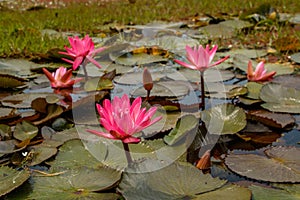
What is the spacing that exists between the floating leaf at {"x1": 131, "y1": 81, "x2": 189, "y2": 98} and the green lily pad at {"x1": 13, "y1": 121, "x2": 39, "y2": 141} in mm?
480

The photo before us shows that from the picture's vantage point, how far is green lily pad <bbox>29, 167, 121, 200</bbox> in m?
0.87

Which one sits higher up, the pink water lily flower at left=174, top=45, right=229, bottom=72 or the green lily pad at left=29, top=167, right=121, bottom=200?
the pink water lily flower at left=174, top=45, right=229, bottom=72

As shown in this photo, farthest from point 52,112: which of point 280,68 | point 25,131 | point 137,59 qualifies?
point 280,68

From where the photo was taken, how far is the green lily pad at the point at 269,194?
0.83 meters

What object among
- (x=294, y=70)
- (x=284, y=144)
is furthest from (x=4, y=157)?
(x=294, y=70)

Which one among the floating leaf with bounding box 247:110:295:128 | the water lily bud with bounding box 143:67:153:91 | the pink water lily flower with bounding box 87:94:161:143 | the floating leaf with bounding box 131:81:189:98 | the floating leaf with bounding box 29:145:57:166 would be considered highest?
the pink water lily flower with bounding box 87:94:161:143

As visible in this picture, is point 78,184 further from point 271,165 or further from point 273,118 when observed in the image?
point 273,118

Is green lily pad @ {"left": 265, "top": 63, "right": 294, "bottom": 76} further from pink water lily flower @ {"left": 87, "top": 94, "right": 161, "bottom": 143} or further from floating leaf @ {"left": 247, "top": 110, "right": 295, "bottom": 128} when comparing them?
pink water lily flower @ {"left": 87, "top": 94, "right": 161, "bottom": 143}

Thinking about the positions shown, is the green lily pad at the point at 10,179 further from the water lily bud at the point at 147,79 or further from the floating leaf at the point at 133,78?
the floating leaf at the point at 133,78

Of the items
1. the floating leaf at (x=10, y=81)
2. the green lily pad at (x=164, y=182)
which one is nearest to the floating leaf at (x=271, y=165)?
the green lily pad at (x=164, y=182)

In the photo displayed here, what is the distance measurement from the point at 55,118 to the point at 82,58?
1.10ft

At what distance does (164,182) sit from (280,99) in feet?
2.46

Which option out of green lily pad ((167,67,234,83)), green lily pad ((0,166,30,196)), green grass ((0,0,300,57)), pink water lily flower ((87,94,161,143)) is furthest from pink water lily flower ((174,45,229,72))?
green grass ((0,0,300,57))

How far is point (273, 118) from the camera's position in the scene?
1.29m
